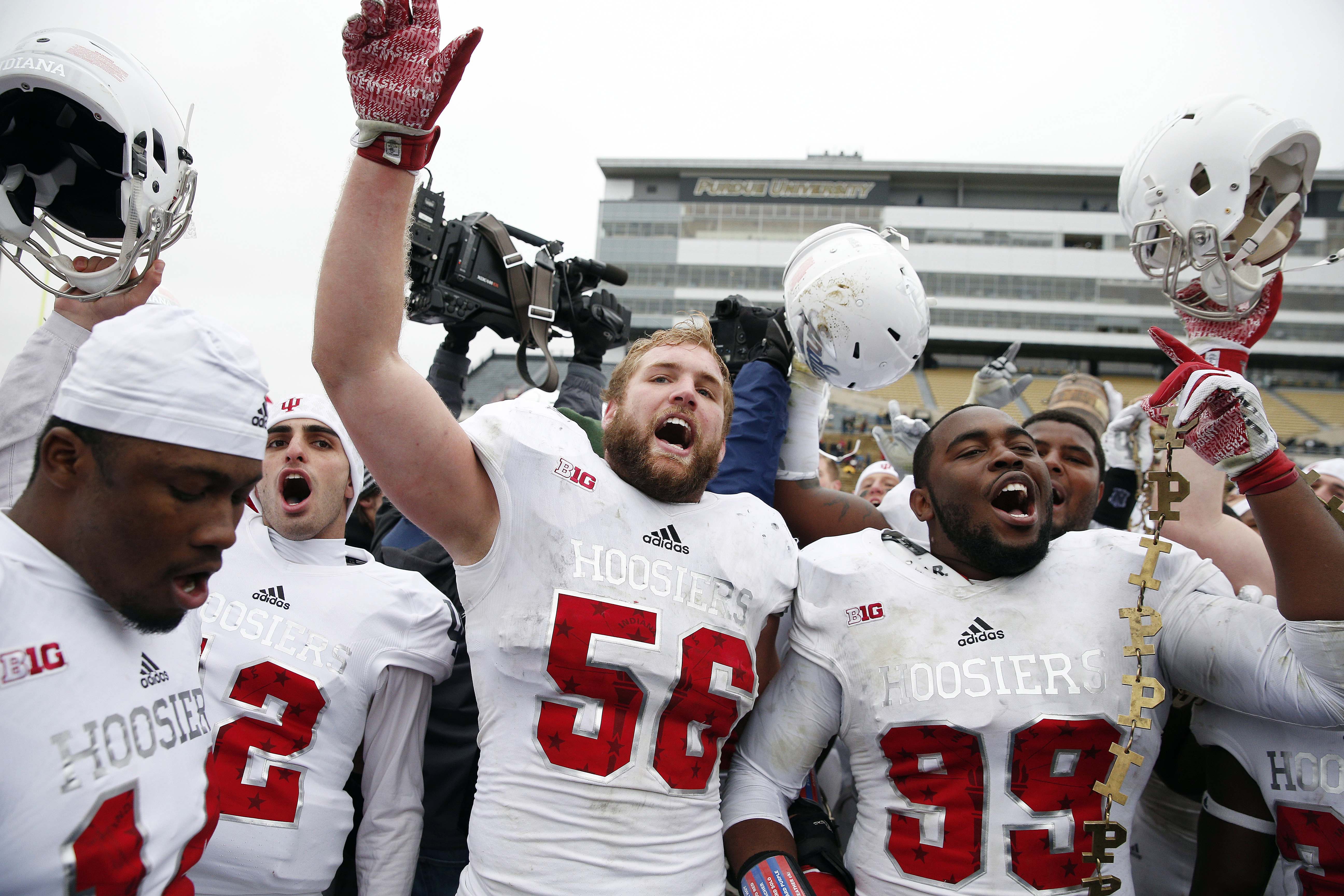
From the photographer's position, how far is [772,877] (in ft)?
6.66

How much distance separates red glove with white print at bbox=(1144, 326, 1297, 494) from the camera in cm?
190

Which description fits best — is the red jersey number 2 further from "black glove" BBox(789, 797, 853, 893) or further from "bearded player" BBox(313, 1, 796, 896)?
"black glove" BBox(789, 797, 853, 893)

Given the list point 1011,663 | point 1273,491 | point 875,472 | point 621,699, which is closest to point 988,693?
point 1011,663

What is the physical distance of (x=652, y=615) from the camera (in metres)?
1.98

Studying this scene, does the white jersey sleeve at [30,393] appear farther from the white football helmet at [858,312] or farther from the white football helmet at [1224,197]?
the white football helmet at [1224,197]

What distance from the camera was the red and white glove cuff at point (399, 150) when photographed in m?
1.55

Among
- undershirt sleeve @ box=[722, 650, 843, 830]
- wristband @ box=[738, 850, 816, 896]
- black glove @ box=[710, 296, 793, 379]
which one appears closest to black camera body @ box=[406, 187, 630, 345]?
black glove @ box=[710, 296, 793, 379]

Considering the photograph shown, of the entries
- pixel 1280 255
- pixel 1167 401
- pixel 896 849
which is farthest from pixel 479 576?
pixel 1280 255

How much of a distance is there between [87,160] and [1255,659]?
3222mm

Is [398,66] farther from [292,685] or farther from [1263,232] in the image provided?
[1263,232]

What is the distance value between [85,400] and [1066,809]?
7.66 ft

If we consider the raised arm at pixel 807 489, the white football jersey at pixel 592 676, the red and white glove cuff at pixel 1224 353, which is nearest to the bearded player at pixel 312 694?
the white football jersey at pixel 592 676

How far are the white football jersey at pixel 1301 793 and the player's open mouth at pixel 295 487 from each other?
9.28 feet

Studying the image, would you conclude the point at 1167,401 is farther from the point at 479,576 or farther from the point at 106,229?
the point at 106,229
